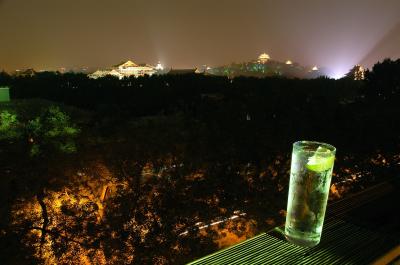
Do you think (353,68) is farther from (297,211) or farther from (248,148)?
(297,211)

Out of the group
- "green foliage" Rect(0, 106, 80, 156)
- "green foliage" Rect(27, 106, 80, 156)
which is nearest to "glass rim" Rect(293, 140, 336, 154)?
"green foliage" Rect(27, 106, 80, 156)

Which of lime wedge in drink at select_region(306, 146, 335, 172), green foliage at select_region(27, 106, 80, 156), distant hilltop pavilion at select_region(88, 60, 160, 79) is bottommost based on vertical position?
green foliage at select_region(27, 106, 80, 156)

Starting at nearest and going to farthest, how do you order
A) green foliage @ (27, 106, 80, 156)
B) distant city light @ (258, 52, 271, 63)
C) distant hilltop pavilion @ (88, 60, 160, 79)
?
green foliage @ (27, 106, 80, 156), distant hilltop pavilion @ (88, 60, 160, 79), distant city light @ (258, 52, 271, 63)

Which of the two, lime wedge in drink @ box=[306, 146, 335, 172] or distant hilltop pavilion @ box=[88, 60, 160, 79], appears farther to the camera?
distant hilltop pavilion @ box=[88, 60, 160, 79]

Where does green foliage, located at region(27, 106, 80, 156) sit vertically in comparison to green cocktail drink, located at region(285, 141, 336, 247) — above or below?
below

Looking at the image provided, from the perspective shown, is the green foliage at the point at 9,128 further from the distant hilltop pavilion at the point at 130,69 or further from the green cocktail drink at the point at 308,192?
the distant hilltop pavilion at the point at 130,69

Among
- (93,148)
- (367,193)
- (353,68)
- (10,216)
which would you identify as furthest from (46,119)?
(353,68)

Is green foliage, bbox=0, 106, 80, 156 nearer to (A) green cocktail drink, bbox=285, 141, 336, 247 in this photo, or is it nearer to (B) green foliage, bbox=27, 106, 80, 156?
(B) green foliage, bbox=27, 106, 80, 156
